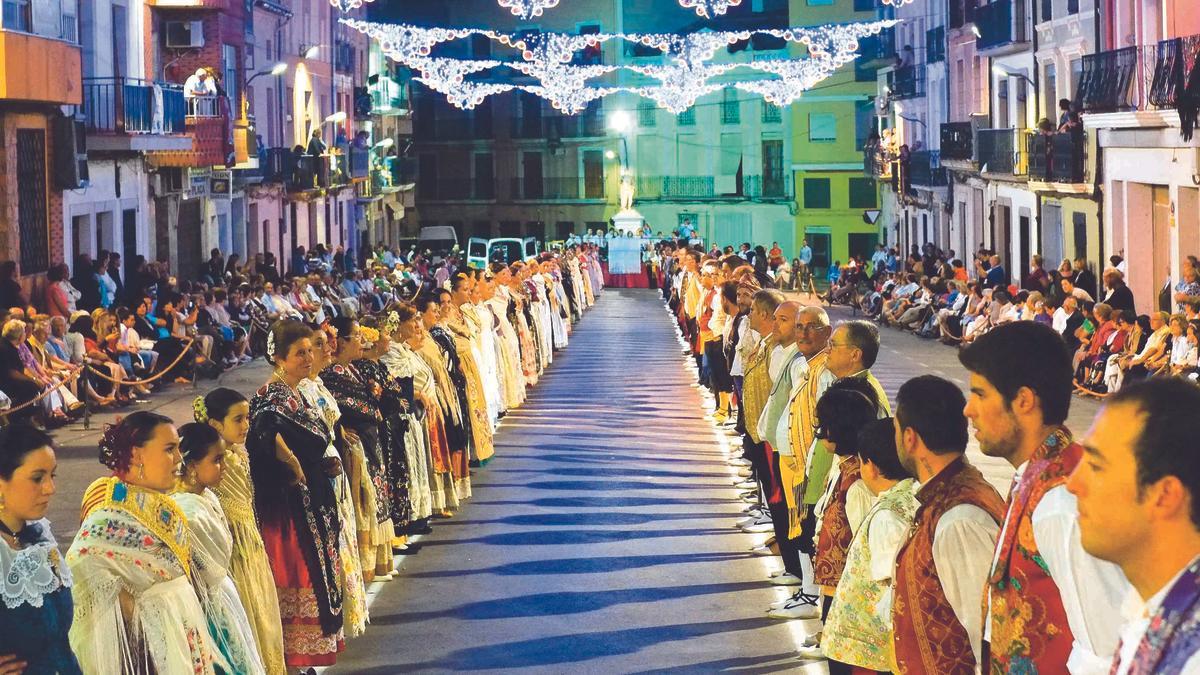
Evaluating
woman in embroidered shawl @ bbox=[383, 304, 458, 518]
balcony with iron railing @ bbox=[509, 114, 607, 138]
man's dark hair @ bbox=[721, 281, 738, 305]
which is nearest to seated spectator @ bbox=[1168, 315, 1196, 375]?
man's dark hair @ bbox=[721, 281, 738, 305]

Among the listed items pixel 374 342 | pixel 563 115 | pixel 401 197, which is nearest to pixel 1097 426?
pixel 374 342

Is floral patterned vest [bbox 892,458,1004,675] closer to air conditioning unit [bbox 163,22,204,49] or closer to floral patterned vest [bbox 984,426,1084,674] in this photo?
floral patterned vest [bbox 984,426,1084,674]

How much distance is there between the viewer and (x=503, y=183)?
272 ft

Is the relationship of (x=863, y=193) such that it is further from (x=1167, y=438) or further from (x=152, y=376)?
(x=1167, y=438)

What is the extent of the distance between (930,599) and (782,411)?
18.7 feet

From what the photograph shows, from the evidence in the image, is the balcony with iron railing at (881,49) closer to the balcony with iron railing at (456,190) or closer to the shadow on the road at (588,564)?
the balcony with iron railing at (456,190)

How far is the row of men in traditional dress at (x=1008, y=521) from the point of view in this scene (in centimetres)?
363

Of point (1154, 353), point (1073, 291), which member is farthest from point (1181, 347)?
point (1073, 291)

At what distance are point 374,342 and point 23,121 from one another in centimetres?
1678

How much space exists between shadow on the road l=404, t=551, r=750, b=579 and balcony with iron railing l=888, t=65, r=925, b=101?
157 ft

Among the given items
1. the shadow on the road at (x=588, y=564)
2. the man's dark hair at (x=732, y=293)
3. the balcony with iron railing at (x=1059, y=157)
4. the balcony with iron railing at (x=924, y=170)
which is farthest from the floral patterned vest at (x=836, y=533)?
the balcony with iron railing at (x=924, y=170)

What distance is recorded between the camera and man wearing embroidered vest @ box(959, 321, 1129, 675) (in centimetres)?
461

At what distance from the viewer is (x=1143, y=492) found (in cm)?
365

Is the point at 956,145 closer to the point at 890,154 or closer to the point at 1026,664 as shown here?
the point at 890,154
